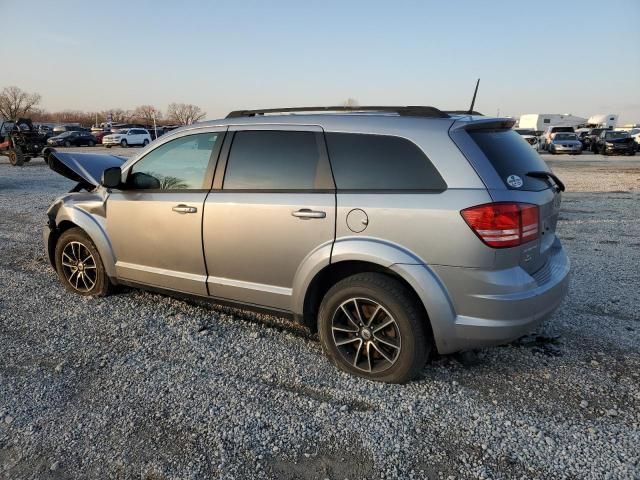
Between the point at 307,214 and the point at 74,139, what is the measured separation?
138 feet

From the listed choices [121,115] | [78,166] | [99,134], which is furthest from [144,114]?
[78,166]

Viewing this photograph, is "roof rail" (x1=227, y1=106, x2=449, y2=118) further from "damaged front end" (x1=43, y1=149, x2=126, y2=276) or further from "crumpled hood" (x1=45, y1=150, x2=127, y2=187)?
"crumpled hood" (x1=45, y1=150, x2=127, y2=187)

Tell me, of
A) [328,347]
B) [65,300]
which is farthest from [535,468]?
[65,300]

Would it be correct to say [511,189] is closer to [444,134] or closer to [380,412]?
[444,134]

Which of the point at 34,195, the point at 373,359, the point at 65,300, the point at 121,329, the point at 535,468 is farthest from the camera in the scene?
the point at 34,195

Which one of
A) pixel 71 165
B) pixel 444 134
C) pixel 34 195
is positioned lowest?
pixel 34 195

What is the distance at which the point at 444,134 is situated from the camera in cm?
296

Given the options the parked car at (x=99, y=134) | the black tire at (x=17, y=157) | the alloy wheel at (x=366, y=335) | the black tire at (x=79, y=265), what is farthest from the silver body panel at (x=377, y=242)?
the parked car at (x=99, y=134)

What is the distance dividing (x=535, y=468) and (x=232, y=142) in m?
2.95

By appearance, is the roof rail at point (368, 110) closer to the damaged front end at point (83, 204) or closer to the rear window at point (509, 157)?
the rear window at point (509, 157)

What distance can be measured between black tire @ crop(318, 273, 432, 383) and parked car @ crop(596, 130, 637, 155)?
34.7 meters

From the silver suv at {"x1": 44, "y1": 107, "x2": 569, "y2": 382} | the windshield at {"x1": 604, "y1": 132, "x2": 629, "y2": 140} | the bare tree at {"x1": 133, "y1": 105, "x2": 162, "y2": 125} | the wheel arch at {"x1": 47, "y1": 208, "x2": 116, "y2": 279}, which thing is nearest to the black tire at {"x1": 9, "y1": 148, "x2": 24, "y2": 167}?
the wheel arch at {"x1": 47, "y1": 208, "x2": 116, "y2": 279}

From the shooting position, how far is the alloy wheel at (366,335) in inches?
124

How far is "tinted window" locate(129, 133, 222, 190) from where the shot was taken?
3.86 m
